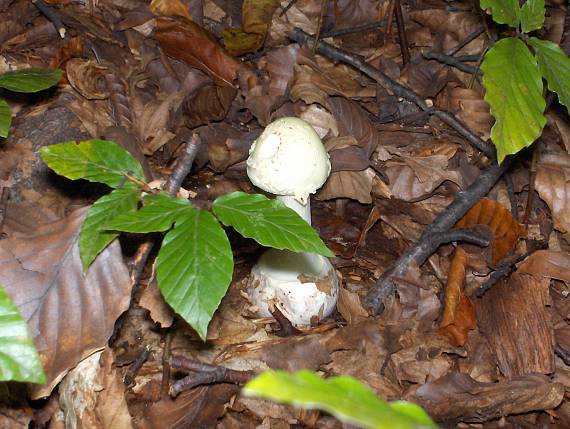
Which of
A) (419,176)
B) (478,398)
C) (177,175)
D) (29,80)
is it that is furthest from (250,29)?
(478,398)

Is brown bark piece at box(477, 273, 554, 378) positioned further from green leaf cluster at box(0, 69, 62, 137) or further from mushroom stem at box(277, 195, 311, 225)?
green leaf cluster at box(0, 69, 62, 137)

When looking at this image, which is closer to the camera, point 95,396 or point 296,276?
point 95,396

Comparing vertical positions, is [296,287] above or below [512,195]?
below

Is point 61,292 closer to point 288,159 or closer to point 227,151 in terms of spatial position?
point 288,159

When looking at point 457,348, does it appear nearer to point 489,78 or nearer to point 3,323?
point 489,78

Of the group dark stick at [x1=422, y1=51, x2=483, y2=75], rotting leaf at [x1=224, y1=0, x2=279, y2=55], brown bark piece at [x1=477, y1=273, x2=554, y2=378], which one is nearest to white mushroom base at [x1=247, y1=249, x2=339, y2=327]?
brown bark piece at [x1=477, y1=273, x2=554, y2=378]

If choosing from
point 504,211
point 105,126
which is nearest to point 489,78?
point 504,211
